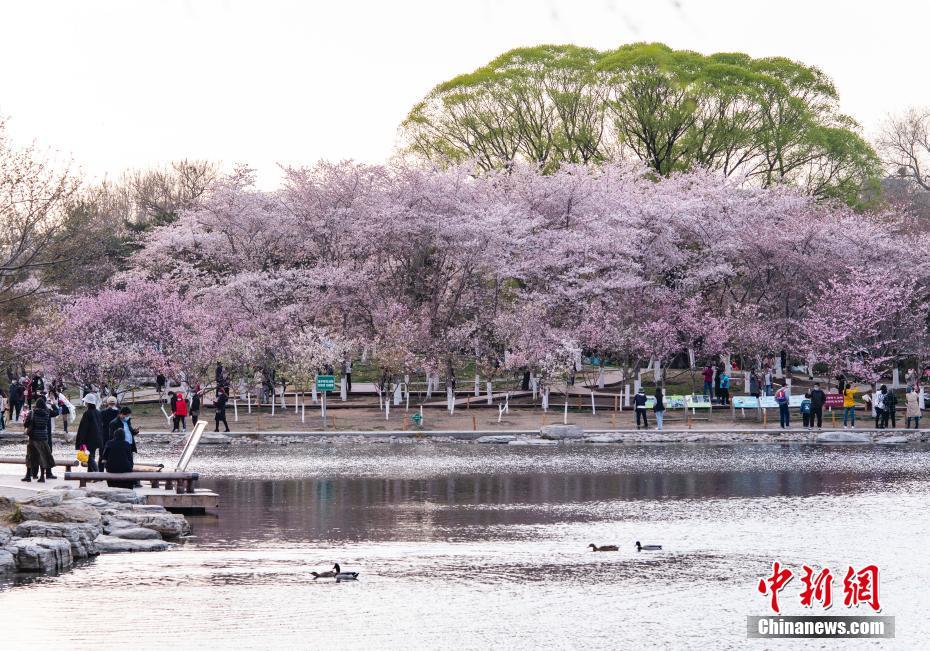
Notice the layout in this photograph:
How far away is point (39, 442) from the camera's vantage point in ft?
85.5

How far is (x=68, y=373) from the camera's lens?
56.5m

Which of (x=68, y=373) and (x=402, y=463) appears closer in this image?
(x=402, y=463)

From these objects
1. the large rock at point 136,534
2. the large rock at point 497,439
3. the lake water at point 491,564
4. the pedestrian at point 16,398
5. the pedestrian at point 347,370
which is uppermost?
the pedestrian at point 347,370

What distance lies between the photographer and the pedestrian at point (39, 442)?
25750 mm

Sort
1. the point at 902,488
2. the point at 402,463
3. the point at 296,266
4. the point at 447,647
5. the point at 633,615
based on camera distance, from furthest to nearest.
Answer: the point at 296,266 < the point at 402,463 < the point at 902,488 < the point at 633,615 < the point at 447,647

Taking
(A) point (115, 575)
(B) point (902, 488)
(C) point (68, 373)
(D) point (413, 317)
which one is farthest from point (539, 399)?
(A) point (115, 575)

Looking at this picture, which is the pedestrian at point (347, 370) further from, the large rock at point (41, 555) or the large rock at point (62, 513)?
the large rock at point (41, 555)

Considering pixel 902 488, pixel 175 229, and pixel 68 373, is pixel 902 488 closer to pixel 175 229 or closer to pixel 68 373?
pixel 68 373

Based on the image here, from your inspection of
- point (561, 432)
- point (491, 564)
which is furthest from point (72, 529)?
point (561, 432)

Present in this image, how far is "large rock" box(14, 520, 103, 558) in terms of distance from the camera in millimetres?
19656

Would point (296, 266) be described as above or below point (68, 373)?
above

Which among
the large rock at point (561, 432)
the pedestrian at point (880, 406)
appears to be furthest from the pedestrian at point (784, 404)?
the large rock at point (561, 432)

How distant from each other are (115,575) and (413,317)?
42330 millimetres

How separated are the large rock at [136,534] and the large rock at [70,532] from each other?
2.10 feet
